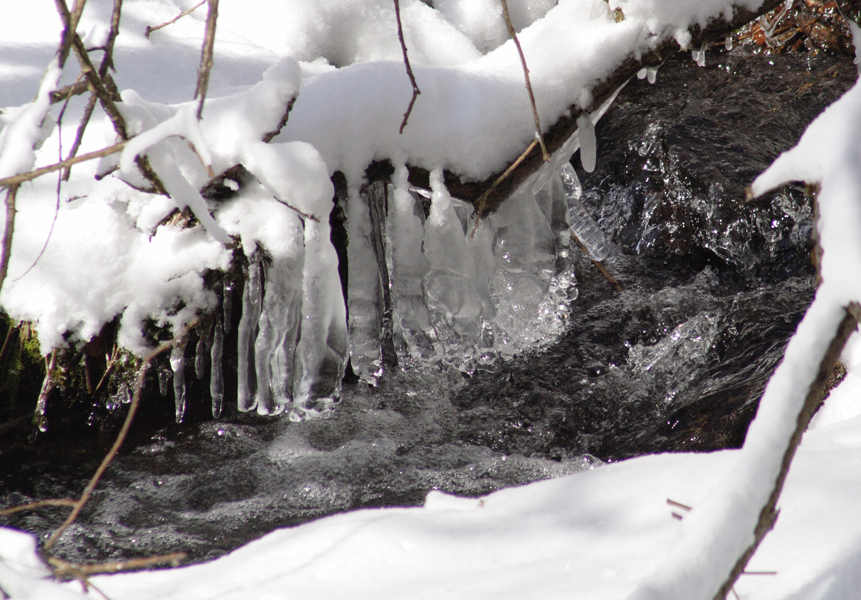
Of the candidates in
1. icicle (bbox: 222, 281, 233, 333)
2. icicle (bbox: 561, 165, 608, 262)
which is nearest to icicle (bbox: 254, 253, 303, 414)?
icicle (bbox: 222, 281, 233, 333)

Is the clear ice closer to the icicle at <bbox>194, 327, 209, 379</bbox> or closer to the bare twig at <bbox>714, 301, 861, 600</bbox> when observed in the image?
the icicle at <bbox>194, 327, 209, 379</bbox>

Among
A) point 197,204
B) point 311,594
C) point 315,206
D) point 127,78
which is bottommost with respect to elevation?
point 311,594

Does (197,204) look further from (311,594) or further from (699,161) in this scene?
(699,161)

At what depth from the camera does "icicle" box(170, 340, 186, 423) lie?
2.38m

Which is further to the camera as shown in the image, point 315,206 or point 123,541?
point 123,541

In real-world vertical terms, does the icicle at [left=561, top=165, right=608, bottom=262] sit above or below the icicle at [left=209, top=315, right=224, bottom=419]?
above

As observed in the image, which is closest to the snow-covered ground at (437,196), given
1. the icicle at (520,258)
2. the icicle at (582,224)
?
the icicle at (520,258)

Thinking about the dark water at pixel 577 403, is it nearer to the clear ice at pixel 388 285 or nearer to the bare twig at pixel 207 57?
the clear ice at pixel 388 285

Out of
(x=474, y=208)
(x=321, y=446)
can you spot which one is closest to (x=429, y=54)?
(x=474, y=208)

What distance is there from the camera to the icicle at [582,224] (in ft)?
9.56

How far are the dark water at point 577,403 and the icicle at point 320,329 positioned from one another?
18.7 inches

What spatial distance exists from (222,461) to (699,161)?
11.4ft

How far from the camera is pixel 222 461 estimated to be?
109 inches

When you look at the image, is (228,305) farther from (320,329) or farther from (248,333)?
(320,329)
